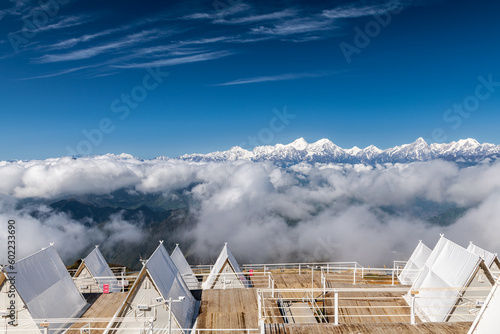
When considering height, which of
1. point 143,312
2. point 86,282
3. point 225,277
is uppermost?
point 143,312

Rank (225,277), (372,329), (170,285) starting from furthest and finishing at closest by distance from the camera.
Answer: (225,277)
(170,285)
(372,329)

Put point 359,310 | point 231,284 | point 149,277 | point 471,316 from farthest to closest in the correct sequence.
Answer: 1. point 231,284
2. point 359,310
3. point 149,277
4. point 471,316

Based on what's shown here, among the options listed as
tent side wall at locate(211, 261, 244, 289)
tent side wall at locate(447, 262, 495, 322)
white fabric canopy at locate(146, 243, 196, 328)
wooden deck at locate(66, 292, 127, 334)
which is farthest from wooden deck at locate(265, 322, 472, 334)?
tent side wall at locate(211, 261, 244, 289)

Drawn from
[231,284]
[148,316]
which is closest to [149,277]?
[148,316]

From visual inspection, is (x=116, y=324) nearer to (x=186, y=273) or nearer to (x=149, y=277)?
(x=149, y=277)

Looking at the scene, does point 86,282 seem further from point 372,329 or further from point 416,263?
point 416,263

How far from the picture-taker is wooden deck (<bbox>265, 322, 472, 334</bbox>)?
11617mm

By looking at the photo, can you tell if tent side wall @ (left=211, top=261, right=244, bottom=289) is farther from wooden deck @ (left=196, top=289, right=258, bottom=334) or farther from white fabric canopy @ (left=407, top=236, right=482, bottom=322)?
white fabric canopy @ (left=407, top=236, right=482, bottom=322)

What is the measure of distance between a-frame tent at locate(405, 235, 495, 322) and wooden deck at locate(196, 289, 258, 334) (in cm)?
905

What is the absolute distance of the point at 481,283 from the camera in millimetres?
17312

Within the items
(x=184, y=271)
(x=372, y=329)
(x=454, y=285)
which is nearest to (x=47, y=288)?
(x=184, y=271)

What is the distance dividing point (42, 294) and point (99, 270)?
1203 cm

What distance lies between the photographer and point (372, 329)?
11898 mm

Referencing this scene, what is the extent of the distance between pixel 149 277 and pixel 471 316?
16.1m
